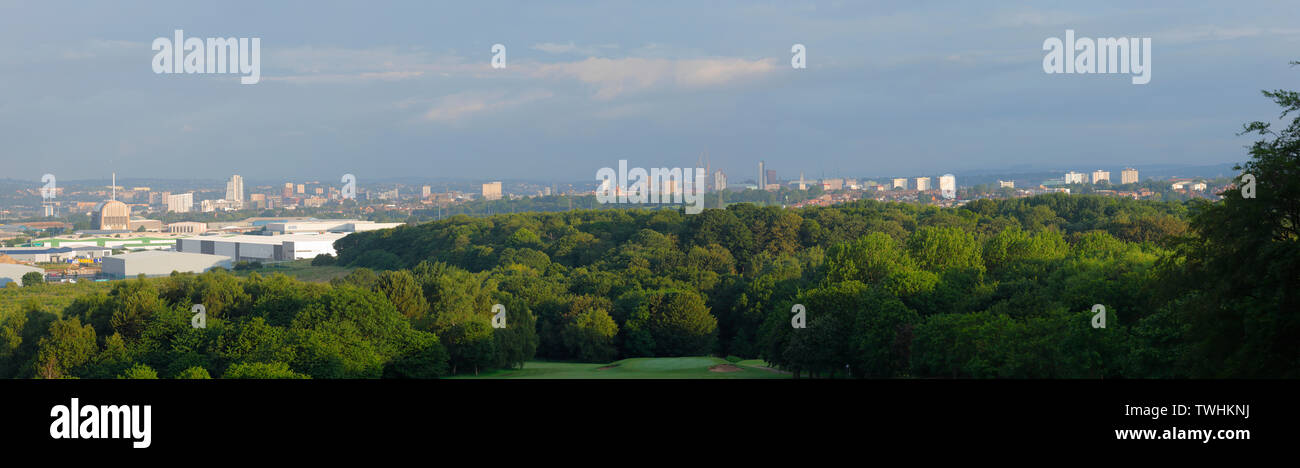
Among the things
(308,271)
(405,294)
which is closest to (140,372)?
(405,294)

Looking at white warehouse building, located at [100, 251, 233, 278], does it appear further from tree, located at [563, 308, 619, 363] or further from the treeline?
tree, located at [563, 308, 619, 363]

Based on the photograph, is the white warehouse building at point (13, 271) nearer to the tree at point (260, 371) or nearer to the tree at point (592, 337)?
the tree at point (592, 337)

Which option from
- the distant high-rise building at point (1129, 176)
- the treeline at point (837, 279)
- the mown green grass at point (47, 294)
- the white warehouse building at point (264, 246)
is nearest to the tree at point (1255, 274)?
the treeline at point (837, 279)

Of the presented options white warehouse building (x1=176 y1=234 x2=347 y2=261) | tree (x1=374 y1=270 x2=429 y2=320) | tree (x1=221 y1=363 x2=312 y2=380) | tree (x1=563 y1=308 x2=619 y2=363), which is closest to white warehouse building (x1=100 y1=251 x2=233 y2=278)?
white warehouse building (x1=176 y1=234 x2=347 y2=261)

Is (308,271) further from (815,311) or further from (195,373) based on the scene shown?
(815,311)
